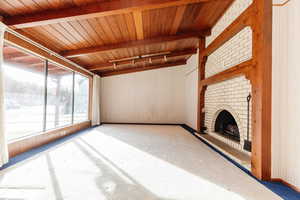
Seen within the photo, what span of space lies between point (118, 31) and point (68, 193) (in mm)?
3044

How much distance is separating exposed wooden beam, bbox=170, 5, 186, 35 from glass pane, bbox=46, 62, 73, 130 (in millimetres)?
3403

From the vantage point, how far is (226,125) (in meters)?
3.53

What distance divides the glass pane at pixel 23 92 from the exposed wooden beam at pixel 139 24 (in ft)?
8.06

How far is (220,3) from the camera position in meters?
2.71

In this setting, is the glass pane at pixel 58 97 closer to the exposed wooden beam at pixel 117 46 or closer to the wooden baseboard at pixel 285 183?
the exposed wooden beam at pixel 117 46

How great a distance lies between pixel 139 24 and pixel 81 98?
13.2 feet

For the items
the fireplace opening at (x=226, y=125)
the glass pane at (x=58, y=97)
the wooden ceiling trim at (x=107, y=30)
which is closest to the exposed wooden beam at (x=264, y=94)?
the fireplace opening at (x=226, y=125)

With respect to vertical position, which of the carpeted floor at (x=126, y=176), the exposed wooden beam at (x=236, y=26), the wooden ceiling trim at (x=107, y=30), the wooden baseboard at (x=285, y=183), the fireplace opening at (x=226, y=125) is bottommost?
the carpeted floor at (x=126, y=176)

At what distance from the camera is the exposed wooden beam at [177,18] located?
8.69 ft

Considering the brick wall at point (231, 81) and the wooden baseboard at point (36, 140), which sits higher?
the brick wall at point (231, 81)

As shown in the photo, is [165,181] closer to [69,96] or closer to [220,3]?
[220,3]

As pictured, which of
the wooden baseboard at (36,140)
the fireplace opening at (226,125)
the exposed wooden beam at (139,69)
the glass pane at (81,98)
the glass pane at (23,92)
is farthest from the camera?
the exposed wooden beam at (139,69)

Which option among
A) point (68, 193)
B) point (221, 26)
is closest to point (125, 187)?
point (68, 193)

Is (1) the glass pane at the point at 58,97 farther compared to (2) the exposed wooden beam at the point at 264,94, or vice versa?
(1) the glass pane at the point at 58,97
